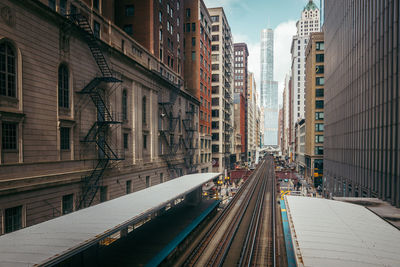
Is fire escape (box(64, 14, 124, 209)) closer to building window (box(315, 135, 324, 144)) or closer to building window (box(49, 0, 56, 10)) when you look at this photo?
building window (box(49, 0, 56, 10))

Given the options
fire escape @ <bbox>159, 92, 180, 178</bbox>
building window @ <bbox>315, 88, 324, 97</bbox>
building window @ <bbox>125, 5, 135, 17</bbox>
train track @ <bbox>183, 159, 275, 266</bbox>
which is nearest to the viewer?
train track @ <bbox>183, 159, 275, 266</bbox>

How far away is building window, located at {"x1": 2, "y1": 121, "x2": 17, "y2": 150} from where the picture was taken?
15.4 meters

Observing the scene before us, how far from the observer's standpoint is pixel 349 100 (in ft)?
125

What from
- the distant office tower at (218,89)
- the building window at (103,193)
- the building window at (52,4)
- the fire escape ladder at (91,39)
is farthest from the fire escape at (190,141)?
the building window at (52,4)

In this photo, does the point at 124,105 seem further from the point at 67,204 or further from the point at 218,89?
the point at 218,89

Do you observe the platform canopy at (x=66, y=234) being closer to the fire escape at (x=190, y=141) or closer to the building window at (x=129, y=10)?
the building window at (x=129, y=10)

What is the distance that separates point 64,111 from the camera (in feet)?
65.9

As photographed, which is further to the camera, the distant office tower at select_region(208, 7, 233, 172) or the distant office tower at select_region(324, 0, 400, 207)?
the distant office tower at select_region(208, 7, 233, 172)

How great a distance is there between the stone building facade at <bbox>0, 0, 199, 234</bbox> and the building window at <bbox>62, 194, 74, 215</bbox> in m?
0.08

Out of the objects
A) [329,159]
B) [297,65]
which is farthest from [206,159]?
[297,65]

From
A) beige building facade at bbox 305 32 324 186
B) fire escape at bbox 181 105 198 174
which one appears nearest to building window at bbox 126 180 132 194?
fire escape at bbox 181 105 198 174

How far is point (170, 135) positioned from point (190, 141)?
10538 millimetres

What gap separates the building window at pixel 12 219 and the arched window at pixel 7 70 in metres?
7.00

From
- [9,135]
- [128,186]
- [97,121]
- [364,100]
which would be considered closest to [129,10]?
[97,121]
